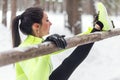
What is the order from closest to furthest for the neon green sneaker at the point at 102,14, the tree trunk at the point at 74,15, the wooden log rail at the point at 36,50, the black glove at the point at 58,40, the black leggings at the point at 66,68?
the wooden log rail at the point at 36,50 → the black glove at the point at 58,40 → the black leggings at the point at 66,68 → the neon green sneaker at the point at 102,14 → the tree trunk at the point at 74,15

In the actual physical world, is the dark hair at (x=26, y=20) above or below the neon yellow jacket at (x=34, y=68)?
above

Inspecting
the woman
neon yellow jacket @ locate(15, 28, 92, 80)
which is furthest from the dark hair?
neon yellow jacket @ locate(15, 28, 92, 80)

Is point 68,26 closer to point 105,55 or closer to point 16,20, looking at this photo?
point 105,55

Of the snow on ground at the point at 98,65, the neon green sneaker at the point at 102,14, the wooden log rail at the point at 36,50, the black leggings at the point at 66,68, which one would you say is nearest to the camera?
the wooden log rail at the point at 36,50

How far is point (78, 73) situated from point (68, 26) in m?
4.74

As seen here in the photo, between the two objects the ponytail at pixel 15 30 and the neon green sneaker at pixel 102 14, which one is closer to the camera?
the ponytail at pixel 15 30

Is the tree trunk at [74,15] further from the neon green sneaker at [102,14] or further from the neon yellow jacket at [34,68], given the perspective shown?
the neon yellow jacket at [34,68]

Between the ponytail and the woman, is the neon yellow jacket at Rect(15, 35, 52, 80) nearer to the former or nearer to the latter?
the woman

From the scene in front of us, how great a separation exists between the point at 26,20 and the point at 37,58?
405 millimetres

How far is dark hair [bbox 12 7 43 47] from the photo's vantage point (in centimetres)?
360

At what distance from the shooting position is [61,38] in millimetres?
3199

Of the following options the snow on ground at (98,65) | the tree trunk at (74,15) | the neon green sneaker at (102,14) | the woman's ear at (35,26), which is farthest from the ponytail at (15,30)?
the tree trunk at (74,15)

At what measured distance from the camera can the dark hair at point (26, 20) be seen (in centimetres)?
360

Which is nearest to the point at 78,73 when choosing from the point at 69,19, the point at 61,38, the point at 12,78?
Result: the point at 12,78
